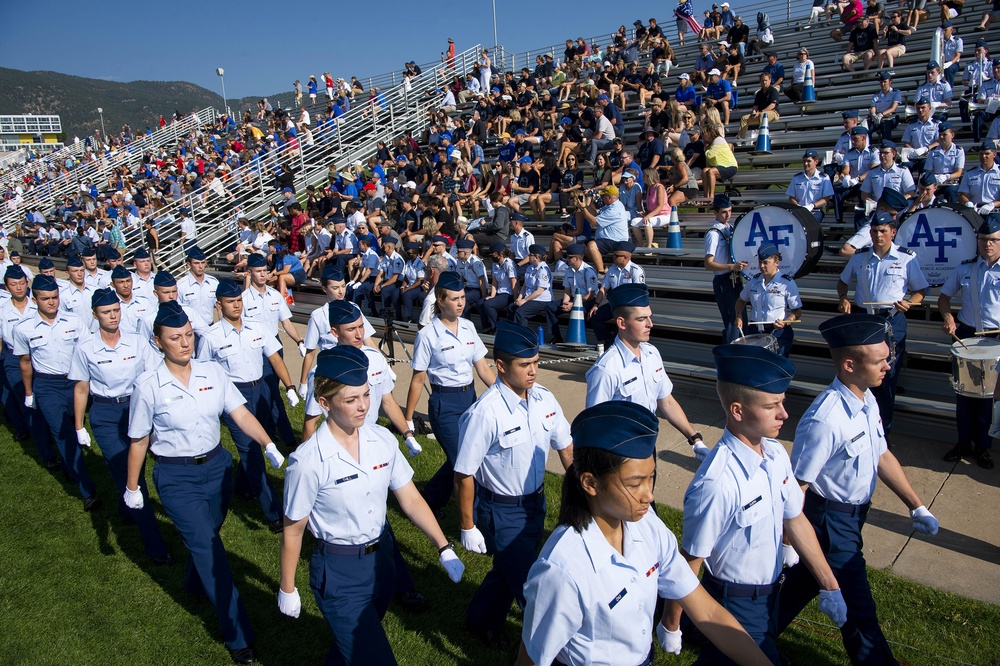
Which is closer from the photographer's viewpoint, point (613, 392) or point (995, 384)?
point (613, 392)

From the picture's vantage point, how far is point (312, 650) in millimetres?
4676

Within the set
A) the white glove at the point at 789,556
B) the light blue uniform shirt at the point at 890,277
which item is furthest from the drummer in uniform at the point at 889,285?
the white glove at the point at 789,556

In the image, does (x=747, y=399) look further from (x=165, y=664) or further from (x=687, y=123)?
(x=687, y=123)

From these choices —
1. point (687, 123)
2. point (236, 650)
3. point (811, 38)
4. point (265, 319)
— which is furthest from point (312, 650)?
point (811, 38)

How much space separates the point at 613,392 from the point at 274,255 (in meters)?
14.8

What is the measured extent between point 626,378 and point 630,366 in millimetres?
93

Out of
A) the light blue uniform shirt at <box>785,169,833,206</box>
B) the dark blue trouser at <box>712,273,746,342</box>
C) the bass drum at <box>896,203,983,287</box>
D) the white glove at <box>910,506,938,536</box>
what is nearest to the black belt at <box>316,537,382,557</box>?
the white glove at <box>910,506,938,536</box>

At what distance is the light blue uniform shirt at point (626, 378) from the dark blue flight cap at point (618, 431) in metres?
2.13

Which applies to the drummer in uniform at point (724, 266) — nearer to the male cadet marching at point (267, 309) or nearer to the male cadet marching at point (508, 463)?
the male cadet marching at point (267, 309)

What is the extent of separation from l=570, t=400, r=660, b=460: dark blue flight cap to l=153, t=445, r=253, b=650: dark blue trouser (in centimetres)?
316

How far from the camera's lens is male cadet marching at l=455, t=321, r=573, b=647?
4.01m

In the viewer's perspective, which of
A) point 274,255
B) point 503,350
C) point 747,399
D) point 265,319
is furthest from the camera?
point 274,255

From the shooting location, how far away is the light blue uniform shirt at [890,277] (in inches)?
274

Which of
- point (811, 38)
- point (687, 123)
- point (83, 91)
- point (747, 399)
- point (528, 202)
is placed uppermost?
point (83, 91)
